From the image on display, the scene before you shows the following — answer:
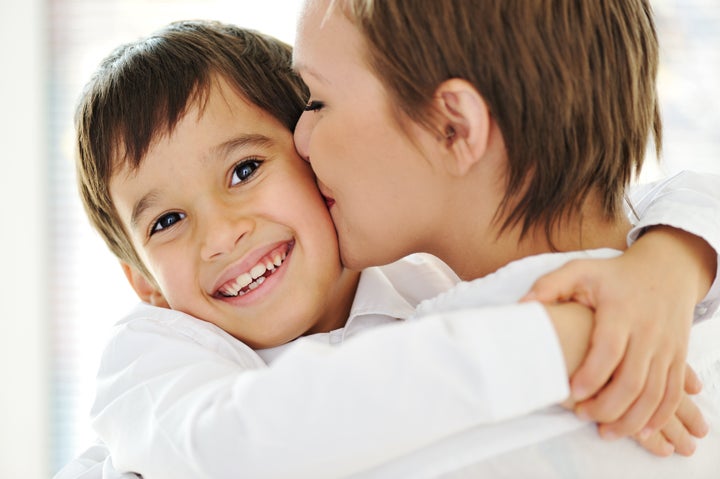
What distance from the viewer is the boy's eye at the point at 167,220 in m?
1.26

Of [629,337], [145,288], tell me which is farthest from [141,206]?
[629,337]

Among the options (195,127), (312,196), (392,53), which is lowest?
(312,196)

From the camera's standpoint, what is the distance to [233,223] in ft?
3.96

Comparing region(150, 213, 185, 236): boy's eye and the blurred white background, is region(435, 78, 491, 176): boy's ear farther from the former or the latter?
the blurred white background

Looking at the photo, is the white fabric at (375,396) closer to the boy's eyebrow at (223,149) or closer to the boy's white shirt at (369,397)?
the boy's white shirt at (369,397)

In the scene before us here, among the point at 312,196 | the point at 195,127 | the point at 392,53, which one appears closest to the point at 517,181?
the point at 392,53

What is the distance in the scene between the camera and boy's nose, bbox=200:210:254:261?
1196 mm

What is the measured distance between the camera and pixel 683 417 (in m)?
0.97

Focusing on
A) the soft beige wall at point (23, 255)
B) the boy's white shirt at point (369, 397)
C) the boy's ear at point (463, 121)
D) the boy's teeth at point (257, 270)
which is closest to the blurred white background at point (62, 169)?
the soft beige wall at point (23, 255)

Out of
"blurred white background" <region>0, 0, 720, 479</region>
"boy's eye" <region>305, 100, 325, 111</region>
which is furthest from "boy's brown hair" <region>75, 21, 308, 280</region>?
"blurred white background" <region>0, 0, 720, 479</region>

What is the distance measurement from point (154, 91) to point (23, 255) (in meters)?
2.04

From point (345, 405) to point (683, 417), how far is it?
440 mm

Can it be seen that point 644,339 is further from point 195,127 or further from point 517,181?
point 195,127

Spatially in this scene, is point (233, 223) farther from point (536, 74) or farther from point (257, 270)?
point (536, 74)
